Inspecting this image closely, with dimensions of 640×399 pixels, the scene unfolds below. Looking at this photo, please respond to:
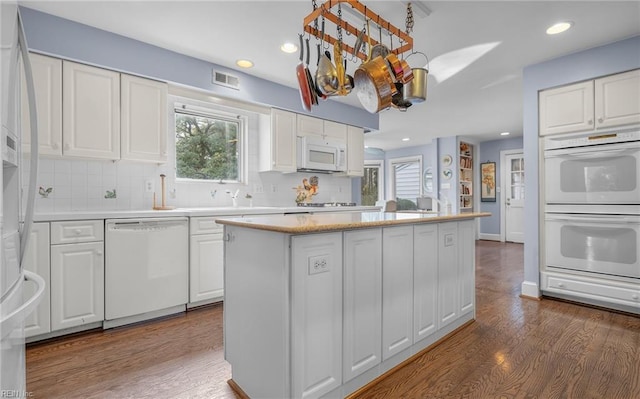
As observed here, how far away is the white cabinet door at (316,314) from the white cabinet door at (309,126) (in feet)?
9.21

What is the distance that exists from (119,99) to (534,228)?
4.27m

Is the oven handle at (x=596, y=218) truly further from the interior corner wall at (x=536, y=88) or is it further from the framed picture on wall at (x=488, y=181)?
→ the framed picture on wall at (x=488, y=181)

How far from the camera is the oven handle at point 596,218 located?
9.18 ft

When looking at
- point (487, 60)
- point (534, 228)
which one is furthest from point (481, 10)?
point (534, 228)

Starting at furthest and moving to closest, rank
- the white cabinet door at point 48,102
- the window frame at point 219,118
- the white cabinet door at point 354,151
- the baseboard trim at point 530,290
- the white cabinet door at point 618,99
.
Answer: the white cabinet door at point 354,151, the window frame at point 219,118, the baseboard trim at point 530,290, the white cabinet door at point 618,99, the white cabinet door at point 48,102

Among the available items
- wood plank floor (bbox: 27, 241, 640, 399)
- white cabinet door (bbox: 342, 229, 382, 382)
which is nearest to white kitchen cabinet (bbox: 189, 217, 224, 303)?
wood plank floor (bbox: 27, 241, 640, 399)

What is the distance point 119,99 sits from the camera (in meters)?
2.79

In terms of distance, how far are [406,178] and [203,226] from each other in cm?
668

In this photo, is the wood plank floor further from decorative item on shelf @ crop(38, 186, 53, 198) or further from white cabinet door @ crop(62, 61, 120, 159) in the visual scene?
white cabinet door @ crop(62, 61, 120, 159)

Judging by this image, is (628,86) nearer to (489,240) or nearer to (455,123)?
(455,123)

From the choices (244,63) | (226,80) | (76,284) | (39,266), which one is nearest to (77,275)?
(76,284)

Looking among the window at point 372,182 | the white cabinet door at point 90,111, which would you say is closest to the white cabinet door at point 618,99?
the white cabinet door at point 90,111

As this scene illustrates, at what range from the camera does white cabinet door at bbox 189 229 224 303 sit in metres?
2.93

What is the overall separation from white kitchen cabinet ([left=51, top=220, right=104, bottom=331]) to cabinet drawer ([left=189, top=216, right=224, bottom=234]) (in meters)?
0.70
